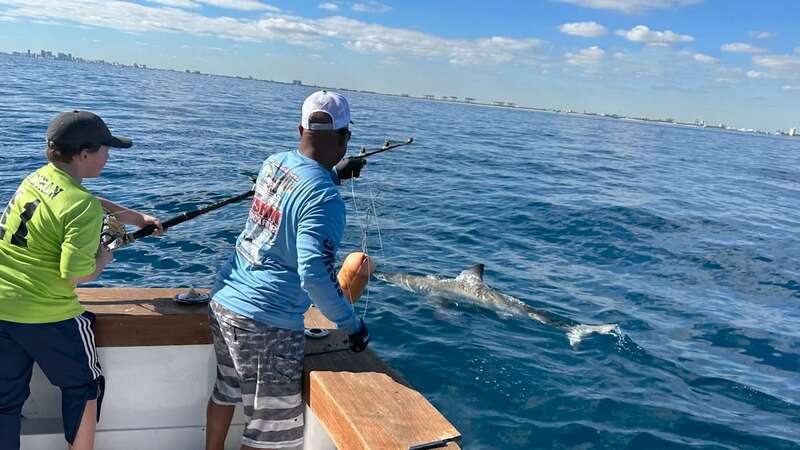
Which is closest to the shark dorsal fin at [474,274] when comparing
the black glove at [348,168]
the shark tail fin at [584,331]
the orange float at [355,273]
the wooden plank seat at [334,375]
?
the shark tail fin at [584,331]

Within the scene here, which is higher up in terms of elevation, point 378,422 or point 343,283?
point 343,283

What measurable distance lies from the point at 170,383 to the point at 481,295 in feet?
20.8

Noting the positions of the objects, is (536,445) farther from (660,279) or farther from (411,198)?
(411,198)

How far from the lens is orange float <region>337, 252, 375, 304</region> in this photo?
386 cm

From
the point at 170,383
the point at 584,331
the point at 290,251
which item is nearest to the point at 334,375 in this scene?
the point at 290,251

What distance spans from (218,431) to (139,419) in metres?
0.65

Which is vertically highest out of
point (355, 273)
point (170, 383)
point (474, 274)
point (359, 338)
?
point (355, 273)

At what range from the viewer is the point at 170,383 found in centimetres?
396

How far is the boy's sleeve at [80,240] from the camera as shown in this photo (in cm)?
296

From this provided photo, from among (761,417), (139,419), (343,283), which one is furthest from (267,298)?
(761,417)

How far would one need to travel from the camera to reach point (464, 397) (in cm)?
662

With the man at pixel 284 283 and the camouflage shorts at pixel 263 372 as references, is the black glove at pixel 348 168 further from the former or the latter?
the camouflage shorts at pixel 263 372

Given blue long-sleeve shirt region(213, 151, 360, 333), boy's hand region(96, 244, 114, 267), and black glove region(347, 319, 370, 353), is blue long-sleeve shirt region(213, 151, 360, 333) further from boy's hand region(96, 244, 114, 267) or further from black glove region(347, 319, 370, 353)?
boy's hand region(96, 244, 114, 267)

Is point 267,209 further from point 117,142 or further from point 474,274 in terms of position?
point 474,274
